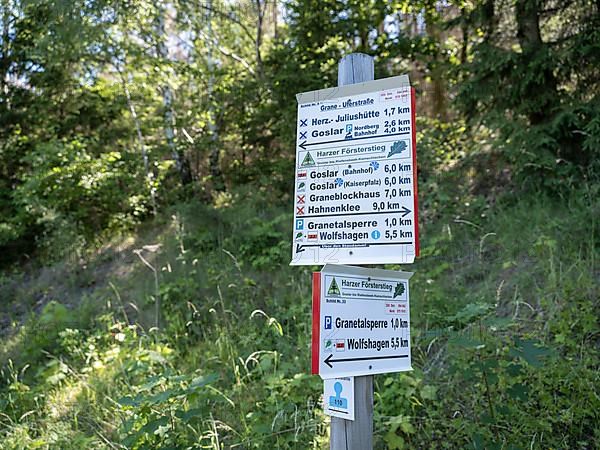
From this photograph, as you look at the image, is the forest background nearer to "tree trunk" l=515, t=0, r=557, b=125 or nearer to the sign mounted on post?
"tree trunk" l=515, t=0, r=557, b=125

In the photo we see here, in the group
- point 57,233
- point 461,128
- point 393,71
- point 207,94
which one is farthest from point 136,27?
point 461,128

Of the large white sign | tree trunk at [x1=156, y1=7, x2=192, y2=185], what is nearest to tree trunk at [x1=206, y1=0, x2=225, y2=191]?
tree trunk at [x1=156, y1=7, x2=192, y2=185]

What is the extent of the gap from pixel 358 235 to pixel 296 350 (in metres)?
2.30

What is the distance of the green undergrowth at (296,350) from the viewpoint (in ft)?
9.16

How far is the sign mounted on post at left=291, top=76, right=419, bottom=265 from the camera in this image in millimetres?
1904

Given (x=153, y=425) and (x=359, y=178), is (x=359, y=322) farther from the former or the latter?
(x=153, y=425)

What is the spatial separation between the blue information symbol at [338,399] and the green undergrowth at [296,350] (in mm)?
736

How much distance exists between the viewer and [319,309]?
1807 millimetres

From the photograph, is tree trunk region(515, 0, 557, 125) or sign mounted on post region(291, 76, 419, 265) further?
tree trunk region(515, 0, 557, 125)

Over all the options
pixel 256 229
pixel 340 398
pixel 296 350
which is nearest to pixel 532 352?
pixel 340 398

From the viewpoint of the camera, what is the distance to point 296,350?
4.02m

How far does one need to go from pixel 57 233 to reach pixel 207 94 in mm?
3753

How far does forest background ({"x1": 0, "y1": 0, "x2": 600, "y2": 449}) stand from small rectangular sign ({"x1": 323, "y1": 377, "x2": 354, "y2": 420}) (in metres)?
0.72

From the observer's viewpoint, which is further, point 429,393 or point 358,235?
point 429,393
